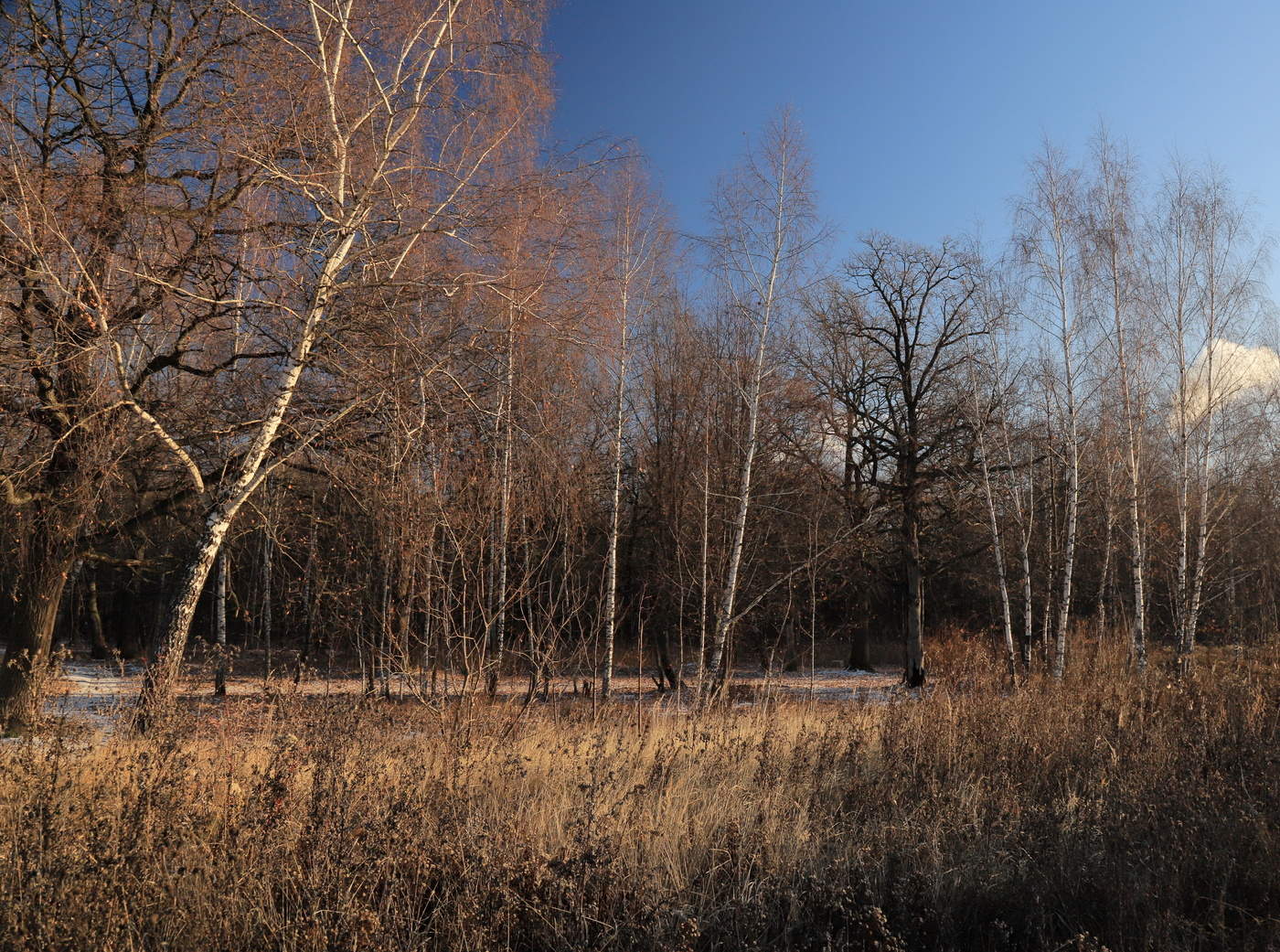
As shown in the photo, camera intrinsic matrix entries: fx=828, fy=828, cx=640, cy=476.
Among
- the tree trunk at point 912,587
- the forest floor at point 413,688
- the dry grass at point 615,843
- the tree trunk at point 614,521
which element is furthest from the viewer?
the tree trunk at point 912,587

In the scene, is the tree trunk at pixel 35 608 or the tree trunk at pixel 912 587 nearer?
the tree trunk at pixel 35 608

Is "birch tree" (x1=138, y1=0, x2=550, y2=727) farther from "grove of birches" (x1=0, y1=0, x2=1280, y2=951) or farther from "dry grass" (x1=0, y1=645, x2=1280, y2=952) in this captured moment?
"dry grass" (x1=0, y1=645, x2=1280, y2=952)

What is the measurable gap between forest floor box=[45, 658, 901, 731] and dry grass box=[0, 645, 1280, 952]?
39 centimetres

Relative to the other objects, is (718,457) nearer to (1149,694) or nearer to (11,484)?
(1149,694)

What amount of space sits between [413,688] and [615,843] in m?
2.70

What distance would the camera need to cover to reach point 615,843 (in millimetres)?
3742

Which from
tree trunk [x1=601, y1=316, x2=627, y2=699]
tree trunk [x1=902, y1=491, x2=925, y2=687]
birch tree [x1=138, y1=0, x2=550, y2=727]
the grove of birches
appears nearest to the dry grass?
the grove of birches

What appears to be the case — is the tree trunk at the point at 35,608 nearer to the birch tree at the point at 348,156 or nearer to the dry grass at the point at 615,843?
the birch tree at the point at 348,156

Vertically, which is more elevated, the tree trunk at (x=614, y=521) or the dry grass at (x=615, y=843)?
the tree trunk at (x=614, y=521)

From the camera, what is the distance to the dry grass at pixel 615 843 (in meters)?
2.89

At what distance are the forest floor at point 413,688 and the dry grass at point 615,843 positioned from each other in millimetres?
390

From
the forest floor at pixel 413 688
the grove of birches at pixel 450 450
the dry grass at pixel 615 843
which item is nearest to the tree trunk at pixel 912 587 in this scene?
the forest floor at pixel 413 688

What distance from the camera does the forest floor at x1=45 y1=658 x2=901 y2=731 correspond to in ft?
18.9

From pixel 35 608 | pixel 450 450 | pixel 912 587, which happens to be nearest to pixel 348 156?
pixel 450 450
